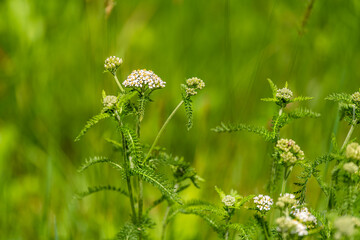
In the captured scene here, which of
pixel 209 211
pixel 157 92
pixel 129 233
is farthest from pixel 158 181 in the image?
pixel 157 92

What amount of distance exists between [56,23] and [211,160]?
7.21 feet

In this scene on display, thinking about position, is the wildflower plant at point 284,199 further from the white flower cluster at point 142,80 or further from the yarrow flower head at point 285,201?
the white flower cluster at point 142,80

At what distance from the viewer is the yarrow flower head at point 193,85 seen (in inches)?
72.1

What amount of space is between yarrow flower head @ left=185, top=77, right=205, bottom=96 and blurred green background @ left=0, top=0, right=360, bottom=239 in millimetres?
947

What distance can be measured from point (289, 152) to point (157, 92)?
262 cm

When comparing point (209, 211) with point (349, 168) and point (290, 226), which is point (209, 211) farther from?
point (349, 168)

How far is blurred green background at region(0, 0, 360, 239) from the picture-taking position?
3.09 m

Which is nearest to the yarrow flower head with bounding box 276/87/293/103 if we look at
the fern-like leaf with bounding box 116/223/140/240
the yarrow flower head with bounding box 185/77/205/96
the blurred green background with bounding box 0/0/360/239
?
the yarrow flower head with bounding box 185/77/205/96

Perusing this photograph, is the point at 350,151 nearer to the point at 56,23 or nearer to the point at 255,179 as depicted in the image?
the point at 255,179

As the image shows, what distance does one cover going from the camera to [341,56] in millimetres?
4004

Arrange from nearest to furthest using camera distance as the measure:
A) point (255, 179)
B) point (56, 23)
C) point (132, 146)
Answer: point (132, 146)
point (255, 179)
point (56, 23)

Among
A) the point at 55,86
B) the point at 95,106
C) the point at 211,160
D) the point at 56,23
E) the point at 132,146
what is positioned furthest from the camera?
the point at 56,23

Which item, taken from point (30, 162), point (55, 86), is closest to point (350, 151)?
point (30, 162)

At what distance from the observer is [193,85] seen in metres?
1.92
